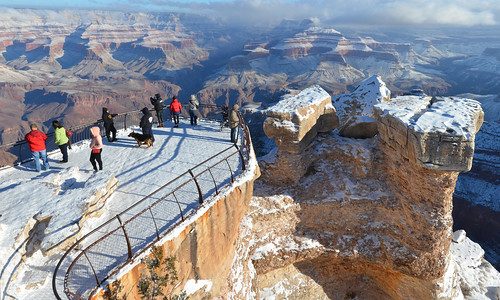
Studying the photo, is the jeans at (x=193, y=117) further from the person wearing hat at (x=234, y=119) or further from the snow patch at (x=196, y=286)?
the snow patch at (x=196, y=286)

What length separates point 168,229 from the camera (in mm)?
10859

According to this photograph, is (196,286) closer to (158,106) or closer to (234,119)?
(234,119)

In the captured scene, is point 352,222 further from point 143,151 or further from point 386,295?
point 143,151

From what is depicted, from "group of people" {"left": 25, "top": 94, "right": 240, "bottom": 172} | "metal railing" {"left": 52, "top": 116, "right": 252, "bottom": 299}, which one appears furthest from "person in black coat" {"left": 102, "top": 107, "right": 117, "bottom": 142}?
"metal railing" {"left": 52, "top": 116, "right": 252, "bottom": 299}

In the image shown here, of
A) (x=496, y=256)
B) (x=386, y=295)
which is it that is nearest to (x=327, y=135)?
(x=386, y=295)

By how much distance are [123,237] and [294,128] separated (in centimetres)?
1039

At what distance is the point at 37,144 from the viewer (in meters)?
15.1

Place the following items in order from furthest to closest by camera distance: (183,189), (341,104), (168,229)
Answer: (341,104) → (183,189) → (168,229)

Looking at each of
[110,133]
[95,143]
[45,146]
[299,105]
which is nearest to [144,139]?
[110,133]

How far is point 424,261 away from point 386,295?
418 centimetres

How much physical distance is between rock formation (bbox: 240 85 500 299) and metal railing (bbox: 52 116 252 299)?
4439 mm

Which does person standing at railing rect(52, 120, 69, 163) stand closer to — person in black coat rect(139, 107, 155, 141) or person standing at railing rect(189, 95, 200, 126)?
person in black coat rect(139, 107, 155, 141)

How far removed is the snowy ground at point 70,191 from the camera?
9.88m

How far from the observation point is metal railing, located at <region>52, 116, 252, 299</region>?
9.16m
